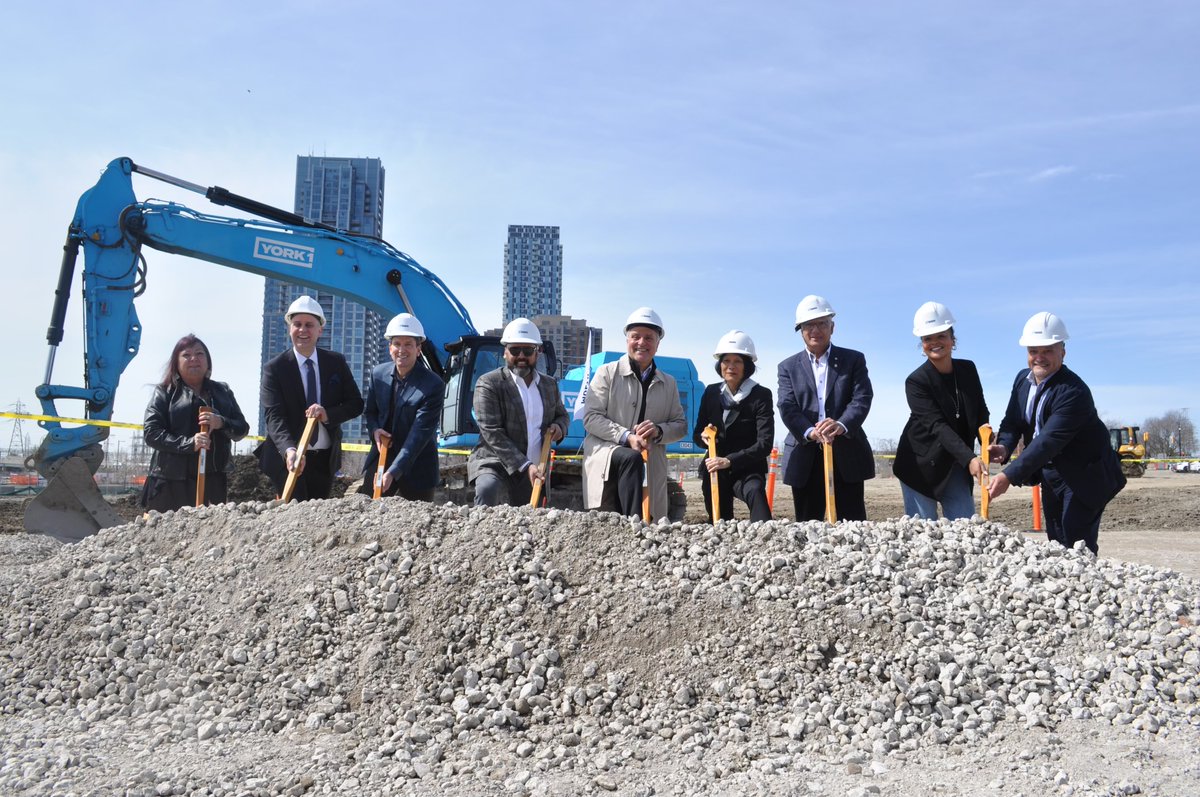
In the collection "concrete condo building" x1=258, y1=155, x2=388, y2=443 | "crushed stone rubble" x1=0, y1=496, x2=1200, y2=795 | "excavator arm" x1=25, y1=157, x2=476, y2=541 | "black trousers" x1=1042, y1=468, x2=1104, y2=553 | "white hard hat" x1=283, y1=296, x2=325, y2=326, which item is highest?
"concrete condo building" x1=258, y1=155, x2=388, y2=443

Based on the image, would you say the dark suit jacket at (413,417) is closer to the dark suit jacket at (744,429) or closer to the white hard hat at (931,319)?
the dark suit jacket at (744,429)

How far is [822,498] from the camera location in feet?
16.8

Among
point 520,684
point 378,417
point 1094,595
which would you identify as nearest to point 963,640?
point 1094,595

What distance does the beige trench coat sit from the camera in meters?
5.04

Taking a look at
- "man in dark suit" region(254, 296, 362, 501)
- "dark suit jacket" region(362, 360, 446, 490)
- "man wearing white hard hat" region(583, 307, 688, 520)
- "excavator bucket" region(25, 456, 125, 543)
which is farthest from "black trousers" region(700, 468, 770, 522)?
"excavator bucket" region(25, 456, 125, 543)

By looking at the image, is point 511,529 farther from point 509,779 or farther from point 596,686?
point 509,779

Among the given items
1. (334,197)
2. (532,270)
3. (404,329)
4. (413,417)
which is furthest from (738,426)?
(532,270)

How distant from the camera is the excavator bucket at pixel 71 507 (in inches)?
289

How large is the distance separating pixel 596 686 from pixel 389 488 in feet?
7.79

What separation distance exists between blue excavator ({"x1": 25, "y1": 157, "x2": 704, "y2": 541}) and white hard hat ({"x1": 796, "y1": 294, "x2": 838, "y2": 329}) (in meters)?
3.57

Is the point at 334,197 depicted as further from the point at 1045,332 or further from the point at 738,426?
the point at 1045,332

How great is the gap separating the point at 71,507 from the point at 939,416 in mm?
6960

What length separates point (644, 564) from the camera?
3.91 meters

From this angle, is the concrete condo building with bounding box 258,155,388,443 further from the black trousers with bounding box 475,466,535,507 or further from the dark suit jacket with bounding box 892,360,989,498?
the dark suit jacket with bounding box 892,360,989,498
